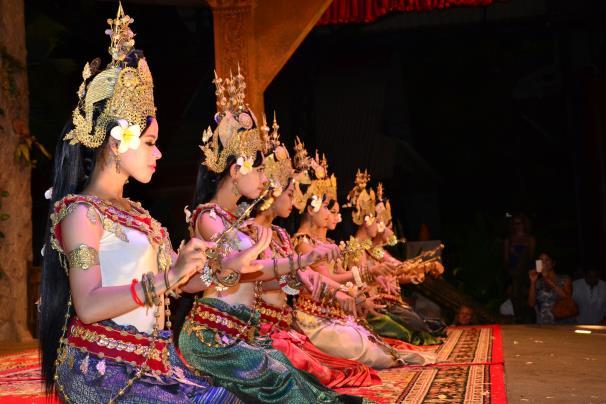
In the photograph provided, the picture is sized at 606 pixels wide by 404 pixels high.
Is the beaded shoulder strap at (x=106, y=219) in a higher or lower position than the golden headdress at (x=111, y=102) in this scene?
lower

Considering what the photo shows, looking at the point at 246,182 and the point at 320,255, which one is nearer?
the point at 320,255

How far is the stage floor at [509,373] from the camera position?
16.2 feet

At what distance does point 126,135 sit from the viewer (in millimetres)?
2617

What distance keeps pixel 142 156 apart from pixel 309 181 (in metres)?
3.96

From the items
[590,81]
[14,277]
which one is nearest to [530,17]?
[590,81]

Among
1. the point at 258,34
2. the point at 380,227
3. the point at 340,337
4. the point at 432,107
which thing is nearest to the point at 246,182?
the point at 340,337

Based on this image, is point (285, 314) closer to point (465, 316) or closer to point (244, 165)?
point (244, 165)

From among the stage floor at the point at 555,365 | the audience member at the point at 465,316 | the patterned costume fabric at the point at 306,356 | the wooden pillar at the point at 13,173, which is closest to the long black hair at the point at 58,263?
the patterned costume fabric at the point at 306,356

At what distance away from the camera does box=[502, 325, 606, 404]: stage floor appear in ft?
16.2

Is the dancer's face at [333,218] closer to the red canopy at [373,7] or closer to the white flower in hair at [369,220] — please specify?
the white flower in hair at [369,220]

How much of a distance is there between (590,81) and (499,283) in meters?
3.01

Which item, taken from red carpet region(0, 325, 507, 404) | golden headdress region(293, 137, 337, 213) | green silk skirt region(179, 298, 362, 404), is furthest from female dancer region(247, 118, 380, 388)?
golden headdress region(293, 137, 337, 213)

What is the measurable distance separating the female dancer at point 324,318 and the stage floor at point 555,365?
2.93 feet

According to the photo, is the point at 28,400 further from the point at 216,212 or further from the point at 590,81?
the point at 590,81
